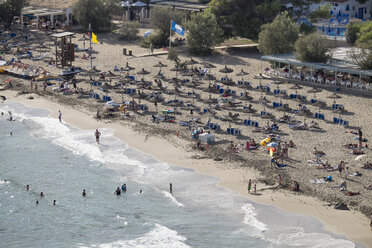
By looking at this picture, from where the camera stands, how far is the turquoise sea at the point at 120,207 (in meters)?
32.2

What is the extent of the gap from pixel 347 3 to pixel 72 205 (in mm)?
65749

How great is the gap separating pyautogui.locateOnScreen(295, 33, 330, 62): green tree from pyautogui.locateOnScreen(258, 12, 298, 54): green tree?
318 cm

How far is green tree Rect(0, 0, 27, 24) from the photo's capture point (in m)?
84.4

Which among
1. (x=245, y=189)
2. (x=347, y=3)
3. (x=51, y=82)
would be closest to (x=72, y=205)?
(x=245, y=189)

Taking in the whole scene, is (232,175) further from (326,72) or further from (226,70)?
(326,72)

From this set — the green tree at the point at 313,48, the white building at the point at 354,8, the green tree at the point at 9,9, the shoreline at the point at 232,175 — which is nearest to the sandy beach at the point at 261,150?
the shoreline at the point at 232,175

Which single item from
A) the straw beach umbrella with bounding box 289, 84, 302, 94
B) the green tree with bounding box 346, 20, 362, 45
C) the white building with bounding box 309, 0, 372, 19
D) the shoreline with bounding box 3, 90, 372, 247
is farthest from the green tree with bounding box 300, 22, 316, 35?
the shoreline with bounding box 3, 90, 372, 247

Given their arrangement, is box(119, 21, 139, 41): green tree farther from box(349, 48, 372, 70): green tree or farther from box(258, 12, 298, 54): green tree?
box(349, 48, 372, 70): green tree

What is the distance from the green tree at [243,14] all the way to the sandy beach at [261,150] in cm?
837

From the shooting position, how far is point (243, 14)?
70.9 metres

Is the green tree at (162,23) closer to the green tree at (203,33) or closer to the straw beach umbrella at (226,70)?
the green tree at (203,33)

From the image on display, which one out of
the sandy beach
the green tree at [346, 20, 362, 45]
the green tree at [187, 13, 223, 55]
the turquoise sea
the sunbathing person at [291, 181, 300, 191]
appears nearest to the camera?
the turquoise sea

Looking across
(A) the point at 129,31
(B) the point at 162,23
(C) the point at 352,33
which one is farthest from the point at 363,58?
(A) the point at 129,31

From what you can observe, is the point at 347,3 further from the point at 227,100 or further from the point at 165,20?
the point at 227,100
